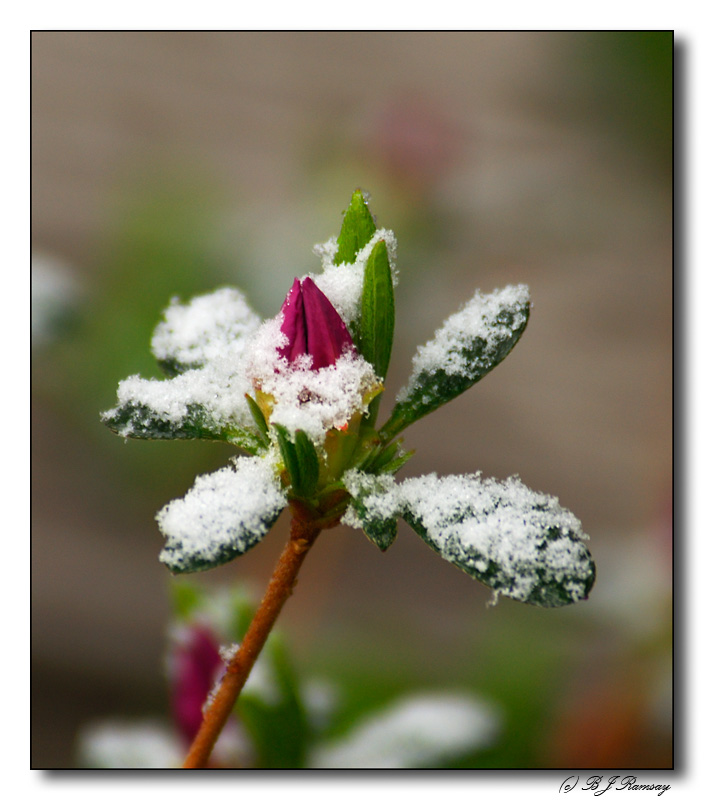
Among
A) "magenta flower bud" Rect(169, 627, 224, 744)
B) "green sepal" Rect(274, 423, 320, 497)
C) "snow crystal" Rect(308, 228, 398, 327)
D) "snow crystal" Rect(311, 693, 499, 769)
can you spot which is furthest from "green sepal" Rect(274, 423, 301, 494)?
"snow crystal" Rect(311, 693, 499, 769)

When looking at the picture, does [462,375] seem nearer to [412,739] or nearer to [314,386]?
[314,386]

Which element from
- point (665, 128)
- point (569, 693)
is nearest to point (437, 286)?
point (665, 128)

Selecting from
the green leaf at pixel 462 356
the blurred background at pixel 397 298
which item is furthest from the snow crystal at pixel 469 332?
the blurred background at pixel 397 298

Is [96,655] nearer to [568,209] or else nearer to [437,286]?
[437,286]

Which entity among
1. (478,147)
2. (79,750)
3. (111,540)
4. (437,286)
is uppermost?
(478,147)

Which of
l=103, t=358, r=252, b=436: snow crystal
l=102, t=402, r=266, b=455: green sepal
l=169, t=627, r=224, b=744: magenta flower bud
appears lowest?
l=169, t=627, r=224, b=744: magenta flower bud

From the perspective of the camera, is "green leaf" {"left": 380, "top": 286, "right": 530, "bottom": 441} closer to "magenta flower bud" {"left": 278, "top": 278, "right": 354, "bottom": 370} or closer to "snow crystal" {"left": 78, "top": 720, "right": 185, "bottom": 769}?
"magenta flower bud" {"left": 278, "top": 278, "right": 354, "bottom": 370}

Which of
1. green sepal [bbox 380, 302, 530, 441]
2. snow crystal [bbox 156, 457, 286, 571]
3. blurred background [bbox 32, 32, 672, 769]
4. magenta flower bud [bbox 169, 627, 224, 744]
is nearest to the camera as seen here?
snow crystal [bbox 156, 457, 286, 571]
